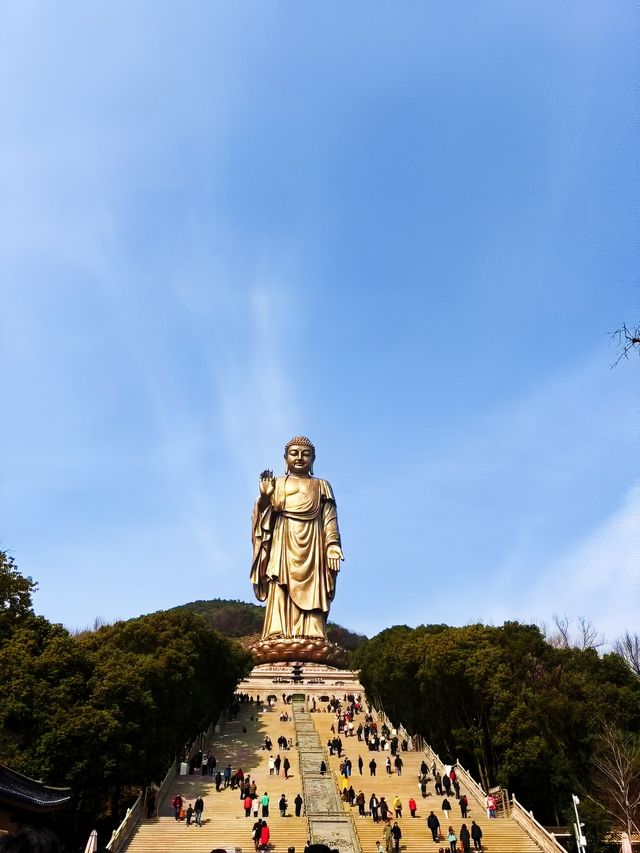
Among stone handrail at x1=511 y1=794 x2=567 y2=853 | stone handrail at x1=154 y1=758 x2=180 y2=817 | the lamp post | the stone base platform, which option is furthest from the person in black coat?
the stone base platform

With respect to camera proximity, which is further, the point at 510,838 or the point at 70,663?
the point at 70,663

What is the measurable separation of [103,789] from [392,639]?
1506 centimetres

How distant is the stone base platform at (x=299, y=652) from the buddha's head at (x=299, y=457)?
9464 mm

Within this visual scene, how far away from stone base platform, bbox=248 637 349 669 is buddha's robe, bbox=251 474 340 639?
0.80 meters

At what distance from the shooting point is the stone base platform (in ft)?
130

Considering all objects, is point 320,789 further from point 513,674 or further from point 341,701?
point 341,701

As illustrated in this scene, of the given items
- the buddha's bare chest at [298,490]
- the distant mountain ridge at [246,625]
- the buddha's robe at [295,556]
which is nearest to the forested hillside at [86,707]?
the buddha's robe at [295,556]

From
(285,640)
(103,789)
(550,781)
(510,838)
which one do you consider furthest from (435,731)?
(285,640)

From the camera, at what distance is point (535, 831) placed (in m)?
16.3

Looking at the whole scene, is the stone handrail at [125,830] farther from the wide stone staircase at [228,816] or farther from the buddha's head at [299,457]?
the buddha's head at [299,457]

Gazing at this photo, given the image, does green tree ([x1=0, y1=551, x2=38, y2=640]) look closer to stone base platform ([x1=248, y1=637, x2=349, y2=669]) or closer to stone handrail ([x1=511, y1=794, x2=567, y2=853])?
stone handrail ([x1=511, y1=794, x2=567, y2=853])

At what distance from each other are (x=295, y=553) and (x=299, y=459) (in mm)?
5435

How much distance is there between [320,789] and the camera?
1920 cm

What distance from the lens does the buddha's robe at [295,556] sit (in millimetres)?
41750
